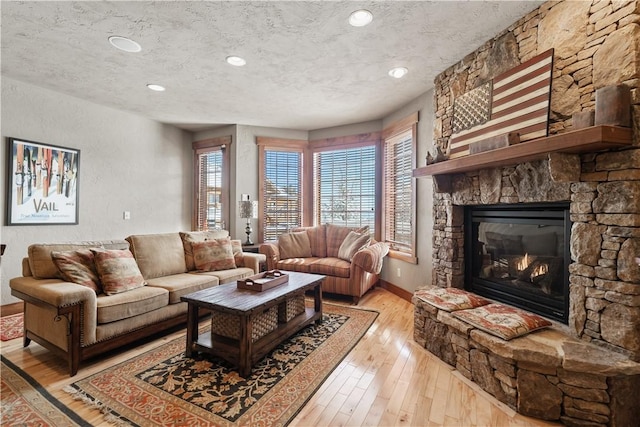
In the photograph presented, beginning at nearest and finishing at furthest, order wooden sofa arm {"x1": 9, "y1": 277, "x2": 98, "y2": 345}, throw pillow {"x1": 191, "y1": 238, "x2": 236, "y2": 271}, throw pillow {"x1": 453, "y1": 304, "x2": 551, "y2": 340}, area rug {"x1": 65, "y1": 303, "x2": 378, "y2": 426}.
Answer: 1. area rug {"x1": 65, "y1": 303, "x2": 378, "y2": 426}
2. throw pillow {"x1": 453, "y1": 304, "x2": 551, "y2": 340}
3. wooden sofa arm {"x1": 9, "y1": 277, "x2": 98, "y2": 345}
4. throw pillow {"x1": 191, "y1": 238, "x2": 236, "y2": 271}

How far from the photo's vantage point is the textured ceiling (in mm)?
2176

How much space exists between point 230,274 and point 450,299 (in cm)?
240

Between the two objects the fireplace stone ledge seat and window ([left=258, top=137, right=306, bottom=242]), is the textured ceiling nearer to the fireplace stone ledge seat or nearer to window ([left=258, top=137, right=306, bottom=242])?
window ([left=258, top=137, right=306, bottom=242])

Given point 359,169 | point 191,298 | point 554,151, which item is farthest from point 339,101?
point 191,298

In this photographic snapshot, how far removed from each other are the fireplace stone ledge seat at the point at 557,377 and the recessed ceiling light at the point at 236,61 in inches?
125

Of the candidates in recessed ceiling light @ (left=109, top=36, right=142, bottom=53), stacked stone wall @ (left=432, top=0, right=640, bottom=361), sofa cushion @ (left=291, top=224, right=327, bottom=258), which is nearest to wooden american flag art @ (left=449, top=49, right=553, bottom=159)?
stacked stone wall @ (left=432, top=0, right=640, bottom=361)

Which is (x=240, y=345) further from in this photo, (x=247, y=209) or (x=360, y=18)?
(x=247, y=209)

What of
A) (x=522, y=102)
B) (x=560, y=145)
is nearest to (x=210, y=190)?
(x=522, y=102)

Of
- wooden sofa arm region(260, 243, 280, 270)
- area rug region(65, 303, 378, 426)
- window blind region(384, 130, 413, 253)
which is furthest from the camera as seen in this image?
wooden sofa arm region(260, 243, 280, 270)

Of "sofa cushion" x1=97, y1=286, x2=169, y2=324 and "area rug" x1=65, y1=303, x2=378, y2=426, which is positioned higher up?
"sofa cushion" x1=97, y1=286, x2=169, y2=324

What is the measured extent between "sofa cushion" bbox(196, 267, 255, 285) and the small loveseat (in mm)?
645

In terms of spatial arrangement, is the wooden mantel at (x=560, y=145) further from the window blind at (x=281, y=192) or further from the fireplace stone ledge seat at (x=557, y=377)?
the window blind at (x=281, y=192)

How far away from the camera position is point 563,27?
202cm

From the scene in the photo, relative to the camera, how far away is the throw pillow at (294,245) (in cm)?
450
